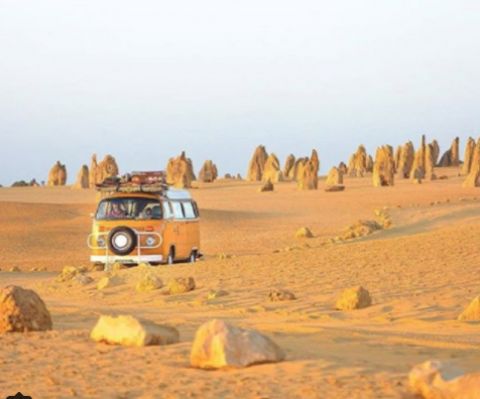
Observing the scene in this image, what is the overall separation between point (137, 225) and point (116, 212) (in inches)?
22.9

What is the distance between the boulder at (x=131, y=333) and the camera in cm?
1034

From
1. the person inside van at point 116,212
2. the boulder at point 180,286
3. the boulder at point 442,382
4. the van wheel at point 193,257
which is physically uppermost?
the person inside van at point 116,212

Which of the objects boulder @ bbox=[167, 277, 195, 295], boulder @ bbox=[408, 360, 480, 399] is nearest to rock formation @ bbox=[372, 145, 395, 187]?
boulder @ bbox=[167, 277, 195, 295]

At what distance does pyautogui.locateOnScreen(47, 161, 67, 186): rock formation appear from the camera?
85.4 metres

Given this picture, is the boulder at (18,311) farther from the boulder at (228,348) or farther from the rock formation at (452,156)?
the rock formation at (452,156)

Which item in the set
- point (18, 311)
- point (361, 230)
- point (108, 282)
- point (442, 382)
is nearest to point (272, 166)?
point (361, 230)

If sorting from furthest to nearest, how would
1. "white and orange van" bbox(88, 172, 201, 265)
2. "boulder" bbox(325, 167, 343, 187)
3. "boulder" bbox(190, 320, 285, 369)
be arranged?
"boulder" bbox(325, 167, 343, 187) → "white and orange van" bbox(88, 172, 201, 265) → "boulder" bbox(190, 320, 285, 369)

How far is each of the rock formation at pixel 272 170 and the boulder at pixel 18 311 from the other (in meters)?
66.5

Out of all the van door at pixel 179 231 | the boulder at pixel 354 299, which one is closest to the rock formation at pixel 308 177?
the van door at pixel 179 231

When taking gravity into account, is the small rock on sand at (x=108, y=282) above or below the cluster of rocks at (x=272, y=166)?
below

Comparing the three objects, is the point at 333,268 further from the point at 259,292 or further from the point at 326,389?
the point at 326,389

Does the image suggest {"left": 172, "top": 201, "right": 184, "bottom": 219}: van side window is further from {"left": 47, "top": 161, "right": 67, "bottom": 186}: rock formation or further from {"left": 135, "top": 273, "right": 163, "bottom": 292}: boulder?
{"left": 47, "top": 161, "right": 67, "bottom": 186}: rock formation

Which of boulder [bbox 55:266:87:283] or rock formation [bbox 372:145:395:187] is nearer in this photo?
boulder [bbox 55:266:87:283]

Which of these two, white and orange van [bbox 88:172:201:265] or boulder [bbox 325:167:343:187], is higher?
boulder [bbox 325:167:343:187]
